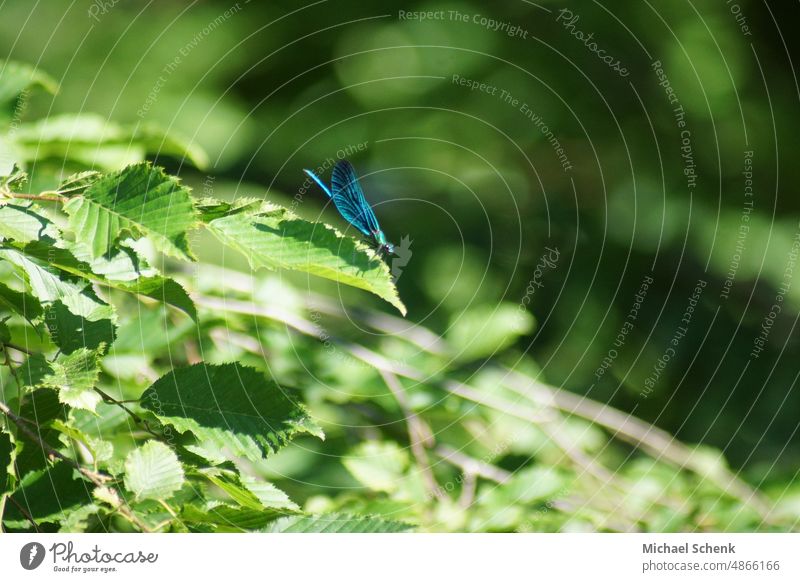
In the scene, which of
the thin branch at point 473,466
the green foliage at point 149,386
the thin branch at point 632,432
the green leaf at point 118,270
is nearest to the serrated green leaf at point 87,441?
the green foliage at point 149,386

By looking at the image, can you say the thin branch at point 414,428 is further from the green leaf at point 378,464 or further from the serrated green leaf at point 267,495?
the serrated green leaf at point 267,495

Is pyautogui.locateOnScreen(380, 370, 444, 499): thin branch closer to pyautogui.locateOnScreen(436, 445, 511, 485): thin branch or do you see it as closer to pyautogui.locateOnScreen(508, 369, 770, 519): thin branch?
pyautogui.locateOnScreen(436, 445, 511, 485): thin branch

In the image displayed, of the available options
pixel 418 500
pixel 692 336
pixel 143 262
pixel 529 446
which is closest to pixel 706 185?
pixel 692 336

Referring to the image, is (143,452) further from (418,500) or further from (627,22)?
(627,22)

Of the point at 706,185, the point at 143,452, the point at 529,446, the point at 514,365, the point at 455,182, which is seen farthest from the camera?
the point at 706,185

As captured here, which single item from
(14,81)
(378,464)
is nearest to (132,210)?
(14,81)

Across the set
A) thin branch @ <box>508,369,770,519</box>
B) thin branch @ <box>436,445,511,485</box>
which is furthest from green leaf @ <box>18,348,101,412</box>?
thin branch @ <box>508,369,770,519</box>

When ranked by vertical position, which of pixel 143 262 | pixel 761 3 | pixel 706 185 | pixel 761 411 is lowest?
pixel 761 411
